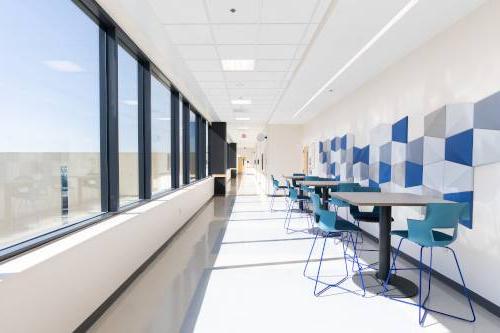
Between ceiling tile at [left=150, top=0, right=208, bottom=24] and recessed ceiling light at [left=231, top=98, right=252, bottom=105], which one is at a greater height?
ceiling tile at [left=150, top=0, right=208, bottom=24]

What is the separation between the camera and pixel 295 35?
379 centimetres

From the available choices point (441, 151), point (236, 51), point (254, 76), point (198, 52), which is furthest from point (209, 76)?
point (441, 151)

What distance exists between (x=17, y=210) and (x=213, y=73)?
3.89 m

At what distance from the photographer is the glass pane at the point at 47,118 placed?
204 cm

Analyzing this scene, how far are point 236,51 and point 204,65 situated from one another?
82 cm

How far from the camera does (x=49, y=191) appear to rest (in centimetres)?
259

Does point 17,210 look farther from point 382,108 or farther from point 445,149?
point 382,108

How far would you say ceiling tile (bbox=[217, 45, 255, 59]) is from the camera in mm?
4176

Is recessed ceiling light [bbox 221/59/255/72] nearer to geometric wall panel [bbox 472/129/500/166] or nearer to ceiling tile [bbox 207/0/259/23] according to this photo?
ceiling tile [bbox 207/0/259/23]

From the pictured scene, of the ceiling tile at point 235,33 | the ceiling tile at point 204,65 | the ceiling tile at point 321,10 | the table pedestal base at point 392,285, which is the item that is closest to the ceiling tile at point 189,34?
the ceiling tile at point 235,33

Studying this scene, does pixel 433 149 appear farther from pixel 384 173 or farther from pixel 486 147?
pixel 384 173

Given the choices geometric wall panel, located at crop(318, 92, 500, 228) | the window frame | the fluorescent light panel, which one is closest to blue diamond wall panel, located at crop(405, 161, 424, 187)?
geometric wall panel, located at crop(318, 92, 500, 228)

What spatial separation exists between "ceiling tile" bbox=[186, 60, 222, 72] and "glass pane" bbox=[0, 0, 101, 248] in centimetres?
185

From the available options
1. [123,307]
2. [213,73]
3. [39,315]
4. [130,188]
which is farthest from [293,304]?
[213,73]
